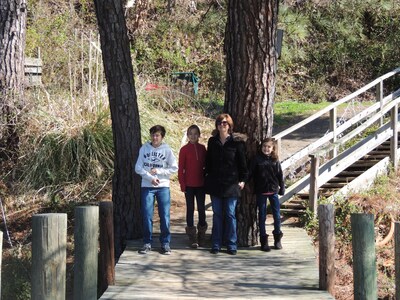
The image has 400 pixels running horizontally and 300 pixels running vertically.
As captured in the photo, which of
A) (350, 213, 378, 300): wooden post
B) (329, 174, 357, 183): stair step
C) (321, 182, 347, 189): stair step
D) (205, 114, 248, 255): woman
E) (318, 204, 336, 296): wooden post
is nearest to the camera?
(350, 213, 378, 300): wooden post

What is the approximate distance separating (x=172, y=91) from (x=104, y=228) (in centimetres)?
704

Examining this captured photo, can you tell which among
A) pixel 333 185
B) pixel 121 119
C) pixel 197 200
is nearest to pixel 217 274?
pixel 197 200

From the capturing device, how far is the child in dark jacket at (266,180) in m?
8.79

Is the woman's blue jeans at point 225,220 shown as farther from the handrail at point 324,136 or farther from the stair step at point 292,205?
the stair step at point 292,205

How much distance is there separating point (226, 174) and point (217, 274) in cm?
117

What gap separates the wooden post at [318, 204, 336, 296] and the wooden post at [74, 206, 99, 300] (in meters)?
2.20

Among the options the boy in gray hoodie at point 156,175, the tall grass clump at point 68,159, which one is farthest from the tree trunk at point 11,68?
the boy in gray hoodie at point 156,175

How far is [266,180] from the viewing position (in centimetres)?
880

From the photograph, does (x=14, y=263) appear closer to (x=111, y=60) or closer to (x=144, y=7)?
(x=111, y=60)

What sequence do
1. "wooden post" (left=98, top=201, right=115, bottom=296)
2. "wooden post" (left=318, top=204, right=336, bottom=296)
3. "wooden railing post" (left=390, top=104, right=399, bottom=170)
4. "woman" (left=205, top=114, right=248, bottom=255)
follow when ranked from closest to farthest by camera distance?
"wooden post" (left=318, top=204, right=336, bottom=296)
"wooden post" (left=98, top=201, right=115, bottom=296)
"woman" (left=205, top=114, right=248, bottom=255)
"wooden railing post" (left=390, top=104, right=399, bottom=170)

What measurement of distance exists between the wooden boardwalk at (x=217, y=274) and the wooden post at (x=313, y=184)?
1.23m

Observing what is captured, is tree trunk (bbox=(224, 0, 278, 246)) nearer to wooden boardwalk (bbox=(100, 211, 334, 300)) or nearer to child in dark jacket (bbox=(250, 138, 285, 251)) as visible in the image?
child in dark jacket (bbox=(250, 138, 285, 251))

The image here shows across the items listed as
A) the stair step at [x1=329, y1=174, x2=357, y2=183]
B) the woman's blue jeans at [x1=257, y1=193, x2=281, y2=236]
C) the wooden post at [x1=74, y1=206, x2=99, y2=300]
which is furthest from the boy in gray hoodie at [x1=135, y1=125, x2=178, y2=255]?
the stair step at [x1=329, y1=174, x2=357, y2=183]

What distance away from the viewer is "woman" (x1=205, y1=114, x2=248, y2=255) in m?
8.56
